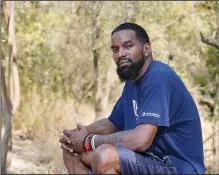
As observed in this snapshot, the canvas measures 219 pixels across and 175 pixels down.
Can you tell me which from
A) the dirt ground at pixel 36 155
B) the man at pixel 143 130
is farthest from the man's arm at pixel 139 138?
the dirt ground at pixel 36 155

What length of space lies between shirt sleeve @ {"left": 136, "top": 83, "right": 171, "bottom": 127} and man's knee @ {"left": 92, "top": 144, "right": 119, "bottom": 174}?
25cm

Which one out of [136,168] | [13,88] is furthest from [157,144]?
[13,88]

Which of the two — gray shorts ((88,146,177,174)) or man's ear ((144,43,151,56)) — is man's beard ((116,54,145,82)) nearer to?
man's ear ((144,43,151,56))

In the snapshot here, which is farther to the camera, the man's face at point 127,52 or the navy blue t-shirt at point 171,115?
the man's face at point 127,52

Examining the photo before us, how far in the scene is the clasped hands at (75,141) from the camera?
3.51 m

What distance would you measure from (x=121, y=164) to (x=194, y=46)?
8.13 metres

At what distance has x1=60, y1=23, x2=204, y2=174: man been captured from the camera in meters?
3.19

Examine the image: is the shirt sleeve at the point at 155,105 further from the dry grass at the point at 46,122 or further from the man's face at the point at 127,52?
the dry grass at the point at 46,122

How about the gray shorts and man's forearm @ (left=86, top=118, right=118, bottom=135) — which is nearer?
the gray shorts

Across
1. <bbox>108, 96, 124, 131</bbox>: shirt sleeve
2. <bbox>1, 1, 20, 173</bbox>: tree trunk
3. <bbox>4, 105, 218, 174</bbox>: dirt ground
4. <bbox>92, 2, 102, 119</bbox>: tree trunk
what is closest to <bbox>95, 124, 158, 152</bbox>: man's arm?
<bbox>108, 96, 124, 131</bbox>: shirt sleeve

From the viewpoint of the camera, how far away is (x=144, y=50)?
3635 mm

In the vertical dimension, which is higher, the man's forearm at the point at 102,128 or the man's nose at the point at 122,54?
the man's nose at the point at 122,54

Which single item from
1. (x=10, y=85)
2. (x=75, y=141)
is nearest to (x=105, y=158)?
(x=75, y=141)

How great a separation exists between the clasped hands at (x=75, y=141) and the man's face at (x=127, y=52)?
0.47 metres
